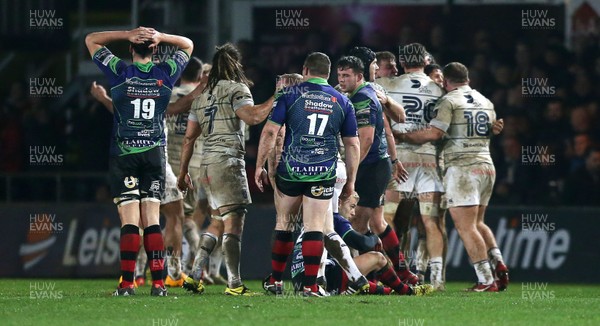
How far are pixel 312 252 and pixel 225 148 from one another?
1951 millimetres

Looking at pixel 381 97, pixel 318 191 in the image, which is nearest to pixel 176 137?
pixel 381 97

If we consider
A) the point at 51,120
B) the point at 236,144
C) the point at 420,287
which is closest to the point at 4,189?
the point at 51,120

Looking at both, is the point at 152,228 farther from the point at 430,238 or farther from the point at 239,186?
the point at 430,238

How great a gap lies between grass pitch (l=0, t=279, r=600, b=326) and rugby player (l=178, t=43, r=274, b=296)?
539mm

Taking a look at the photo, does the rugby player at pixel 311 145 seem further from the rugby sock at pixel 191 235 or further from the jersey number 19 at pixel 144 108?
the rugby sock at pixel 191 235

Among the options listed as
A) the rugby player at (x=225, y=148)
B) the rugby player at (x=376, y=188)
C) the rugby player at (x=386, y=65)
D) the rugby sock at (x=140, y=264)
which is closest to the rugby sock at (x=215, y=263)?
the rugby sock at (x=140, y=264)

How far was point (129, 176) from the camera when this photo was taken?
41.8ft

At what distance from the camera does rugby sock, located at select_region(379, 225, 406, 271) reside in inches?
556

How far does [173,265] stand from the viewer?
1590 centimetres

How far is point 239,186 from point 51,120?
358 inches

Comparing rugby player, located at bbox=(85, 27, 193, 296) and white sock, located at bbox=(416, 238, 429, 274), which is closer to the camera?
rugby player, located at bbox=(85, 27, 193, 296)

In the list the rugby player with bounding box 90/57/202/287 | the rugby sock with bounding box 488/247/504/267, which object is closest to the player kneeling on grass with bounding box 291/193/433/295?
the rugby sock with bounding box 488/247/504/267

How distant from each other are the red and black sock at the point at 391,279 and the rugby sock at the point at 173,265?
3.67m

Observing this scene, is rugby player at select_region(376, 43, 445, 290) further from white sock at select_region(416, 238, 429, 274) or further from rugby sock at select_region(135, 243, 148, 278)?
rugby sock at select_region(135, 243, 148, 278)
